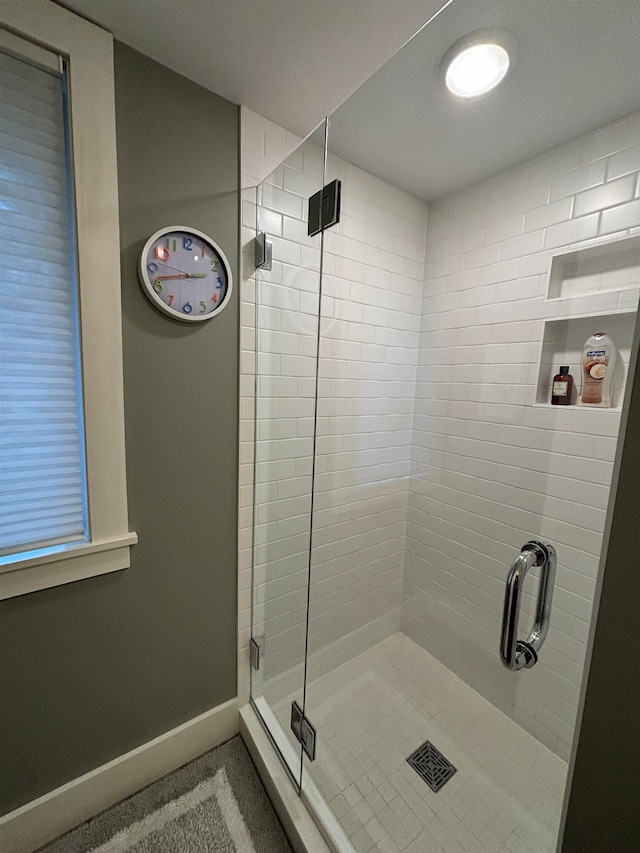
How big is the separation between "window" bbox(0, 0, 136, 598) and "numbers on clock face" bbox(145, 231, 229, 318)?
0.38 ft

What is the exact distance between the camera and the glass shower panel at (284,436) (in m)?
1.20

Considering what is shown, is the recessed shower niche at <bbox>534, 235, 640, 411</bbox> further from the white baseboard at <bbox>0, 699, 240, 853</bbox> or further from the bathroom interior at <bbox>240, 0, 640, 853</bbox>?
the white baseboard at <bbox>0, 699, 240, 853</bbox>

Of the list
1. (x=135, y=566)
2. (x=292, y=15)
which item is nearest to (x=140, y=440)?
(x=135, y=566)

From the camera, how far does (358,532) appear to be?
5.40 feet

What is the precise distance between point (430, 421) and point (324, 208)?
1.09 m

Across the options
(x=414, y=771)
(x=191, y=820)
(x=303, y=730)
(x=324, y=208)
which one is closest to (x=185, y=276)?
(x=324, y=208)

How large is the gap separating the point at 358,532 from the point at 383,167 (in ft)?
5.55

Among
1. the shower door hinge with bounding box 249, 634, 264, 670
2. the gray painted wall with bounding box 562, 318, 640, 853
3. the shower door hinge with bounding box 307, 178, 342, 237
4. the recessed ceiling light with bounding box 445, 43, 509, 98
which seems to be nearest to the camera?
the gray painted wall with bounding box 562, 318, 640, 853

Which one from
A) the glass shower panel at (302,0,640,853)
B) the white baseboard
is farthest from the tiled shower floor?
the white baseboard

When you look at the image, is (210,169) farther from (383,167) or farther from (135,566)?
(135,566)

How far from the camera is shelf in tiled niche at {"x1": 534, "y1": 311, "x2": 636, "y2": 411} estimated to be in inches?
41.6

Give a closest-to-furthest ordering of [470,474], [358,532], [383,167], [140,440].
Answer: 1. [140,440]
2. [383,167]
3. [470,474]
4. [358,532]

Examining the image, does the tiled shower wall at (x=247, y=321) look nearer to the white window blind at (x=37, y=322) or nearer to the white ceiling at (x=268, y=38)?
the white ceiling at (x=268, y=38)

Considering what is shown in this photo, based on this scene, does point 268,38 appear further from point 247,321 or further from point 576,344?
point 576,344
